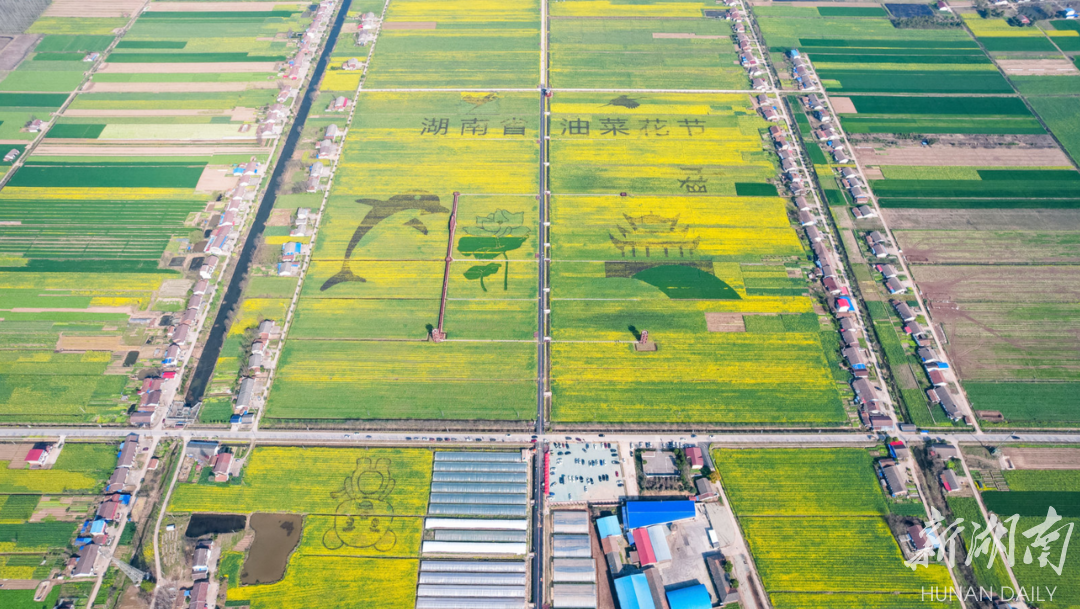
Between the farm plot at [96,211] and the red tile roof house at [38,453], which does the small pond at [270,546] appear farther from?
the farm plot at [96,211]

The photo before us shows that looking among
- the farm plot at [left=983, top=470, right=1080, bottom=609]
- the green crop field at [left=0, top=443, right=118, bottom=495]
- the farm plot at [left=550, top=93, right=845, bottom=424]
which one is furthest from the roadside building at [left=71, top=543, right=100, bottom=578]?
the farm plot at [left=983, top=470, right=1080, bottom=609]

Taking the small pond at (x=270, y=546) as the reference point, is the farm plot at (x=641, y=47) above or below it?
above

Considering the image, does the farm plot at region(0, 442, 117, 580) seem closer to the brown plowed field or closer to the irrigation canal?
the irrigation canal

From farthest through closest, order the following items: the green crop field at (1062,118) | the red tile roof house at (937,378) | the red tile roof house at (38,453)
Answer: the green crop field at (1062,118) < the red tile roof house at (937,378) < the red tile roof house at (38,453)

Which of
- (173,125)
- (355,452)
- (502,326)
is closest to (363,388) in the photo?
(355,452)

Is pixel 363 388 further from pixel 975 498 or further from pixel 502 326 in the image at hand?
pixel 975 498

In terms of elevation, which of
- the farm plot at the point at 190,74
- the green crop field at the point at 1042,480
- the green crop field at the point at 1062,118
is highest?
the farm plot at the point at 190,74

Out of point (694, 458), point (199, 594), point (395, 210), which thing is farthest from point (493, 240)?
point (199, 594)

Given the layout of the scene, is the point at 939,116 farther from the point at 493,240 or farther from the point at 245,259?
the point at 245,259

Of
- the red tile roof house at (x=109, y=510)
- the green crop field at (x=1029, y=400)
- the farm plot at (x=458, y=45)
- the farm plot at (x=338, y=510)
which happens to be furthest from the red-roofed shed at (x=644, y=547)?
the farm plot at (x=458, y=45)
